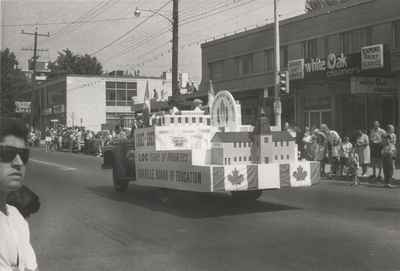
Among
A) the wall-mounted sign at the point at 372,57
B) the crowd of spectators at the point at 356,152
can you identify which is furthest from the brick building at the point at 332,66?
the crowd of spectators at the point at 356,152

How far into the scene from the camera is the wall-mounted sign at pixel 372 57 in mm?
21812

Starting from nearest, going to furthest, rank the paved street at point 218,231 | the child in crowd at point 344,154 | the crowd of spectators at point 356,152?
the paved street at point 218,231 < the crowd of spectators at point 356,152 < the child in crowd at point 344,154

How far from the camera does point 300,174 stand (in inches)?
425

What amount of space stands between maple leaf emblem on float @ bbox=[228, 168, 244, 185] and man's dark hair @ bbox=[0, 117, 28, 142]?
26.1 feet

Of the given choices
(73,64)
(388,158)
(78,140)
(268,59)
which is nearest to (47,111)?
(73,64)

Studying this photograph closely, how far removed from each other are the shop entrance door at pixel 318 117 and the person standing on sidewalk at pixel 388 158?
477 inches

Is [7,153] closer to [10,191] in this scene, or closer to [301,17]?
[10,191]

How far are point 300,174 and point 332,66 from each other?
1402 cm

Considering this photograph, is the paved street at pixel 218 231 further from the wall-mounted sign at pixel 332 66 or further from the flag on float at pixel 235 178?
the wall-mounted sign at pixel 332 66

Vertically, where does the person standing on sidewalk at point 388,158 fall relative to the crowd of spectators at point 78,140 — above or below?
below

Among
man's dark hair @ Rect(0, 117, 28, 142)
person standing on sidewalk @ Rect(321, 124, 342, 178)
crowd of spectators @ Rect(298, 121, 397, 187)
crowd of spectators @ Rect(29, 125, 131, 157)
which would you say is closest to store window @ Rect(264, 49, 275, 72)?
crowd of spectators @ Rect(29, 125, 131, 157)

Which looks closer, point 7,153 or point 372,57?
point 7,153

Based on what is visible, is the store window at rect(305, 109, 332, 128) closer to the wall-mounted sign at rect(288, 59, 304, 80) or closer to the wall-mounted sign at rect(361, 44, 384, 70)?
the wall-mounted sign at rect(288, 59, 304, 80)

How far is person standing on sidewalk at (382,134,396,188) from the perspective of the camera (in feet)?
50.7
